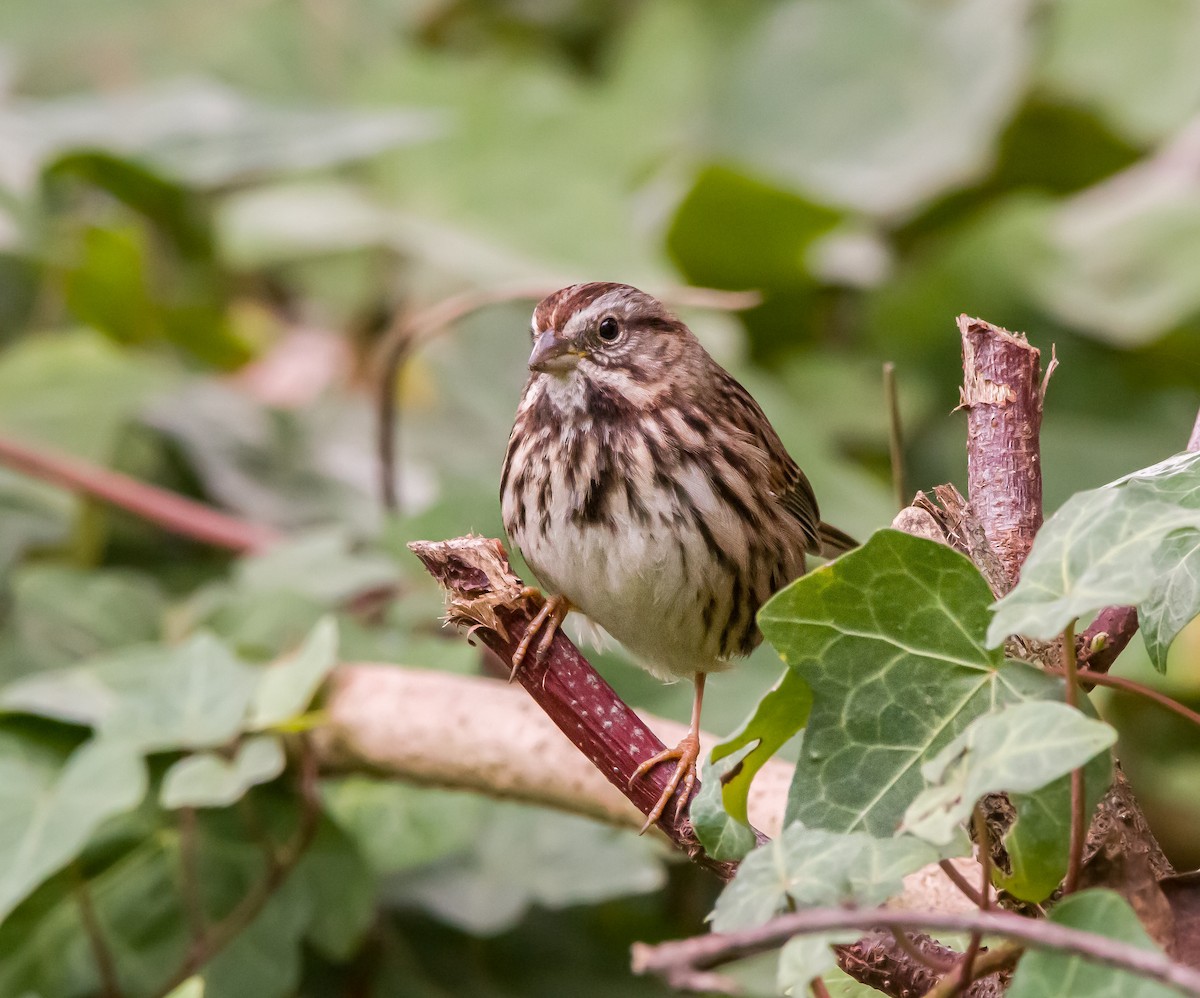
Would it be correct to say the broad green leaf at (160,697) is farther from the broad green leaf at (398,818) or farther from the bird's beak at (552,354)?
the bird's beak at (552,354)

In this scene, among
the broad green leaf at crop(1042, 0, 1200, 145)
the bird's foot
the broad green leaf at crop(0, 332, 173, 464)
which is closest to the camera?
the bird's foot

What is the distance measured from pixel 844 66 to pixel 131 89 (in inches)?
85.2

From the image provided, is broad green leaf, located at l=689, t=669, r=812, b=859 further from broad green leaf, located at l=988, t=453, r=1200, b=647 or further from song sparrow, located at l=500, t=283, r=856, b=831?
song sparrow, located at l=500, t=283, r=856, b=831

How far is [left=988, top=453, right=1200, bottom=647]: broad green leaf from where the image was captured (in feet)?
3.25

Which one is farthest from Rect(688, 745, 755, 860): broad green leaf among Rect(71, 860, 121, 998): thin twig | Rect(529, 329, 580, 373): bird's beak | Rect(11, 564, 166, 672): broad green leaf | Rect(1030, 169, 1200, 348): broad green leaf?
Rect(1030, 169, 1200, 348): broad green leaf

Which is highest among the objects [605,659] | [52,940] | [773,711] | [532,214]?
[532,214]

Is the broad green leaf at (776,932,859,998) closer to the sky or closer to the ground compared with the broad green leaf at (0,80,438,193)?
closer to the ground

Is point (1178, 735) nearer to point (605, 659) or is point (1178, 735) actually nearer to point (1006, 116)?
point (605, 659)

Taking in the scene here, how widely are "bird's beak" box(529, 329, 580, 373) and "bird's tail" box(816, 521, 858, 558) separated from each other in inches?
19.5

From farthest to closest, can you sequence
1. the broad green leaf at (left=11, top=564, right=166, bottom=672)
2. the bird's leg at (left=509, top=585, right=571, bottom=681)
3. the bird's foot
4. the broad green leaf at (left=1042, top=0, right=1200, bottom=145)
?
the broad green leaf at (left=1042, top=0, right=1200, bottom=145) < the broad green leaf at (left=11, top=564, right=166, bottom=672) < the bird's leg at (left=509, top=585, right=571, bottom=681) < the bird's foot

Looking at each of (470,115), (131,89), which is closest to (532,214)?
(470,115)

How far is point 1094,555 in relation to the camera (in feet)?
3.42

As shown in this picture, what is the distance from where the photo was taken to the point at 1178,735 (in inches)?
124

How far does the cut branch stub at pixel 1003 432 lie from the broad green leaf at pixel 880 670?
0.20 metres
